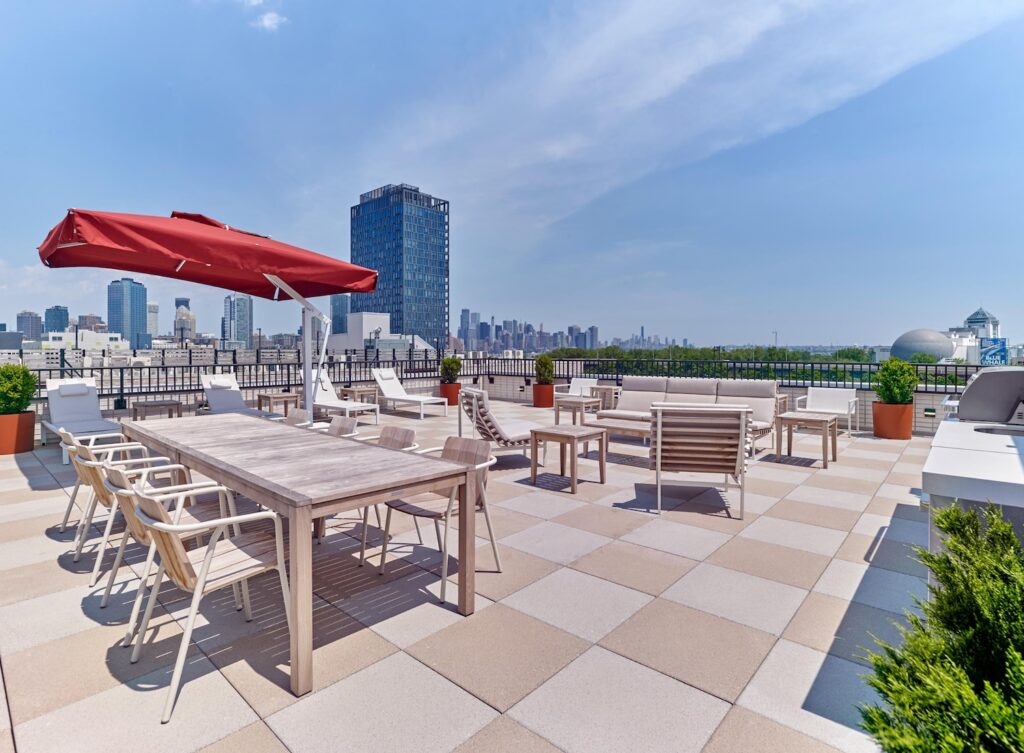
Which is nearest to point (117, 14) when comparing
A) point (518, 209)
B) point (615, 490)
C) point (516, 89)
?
point (516, 89)

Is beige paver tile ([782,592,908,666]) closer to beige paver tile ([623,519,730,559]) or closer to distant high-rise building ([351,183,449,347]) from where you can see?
beige paver tile ([623,519,730,559])

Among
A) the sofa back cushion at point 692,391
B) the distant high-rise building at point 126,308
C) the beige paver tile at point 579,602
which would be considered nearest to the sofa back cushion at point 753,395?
the sofa back cushion at point 692,391

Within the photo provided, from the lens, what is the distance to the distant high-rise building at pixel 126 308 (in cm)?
5472

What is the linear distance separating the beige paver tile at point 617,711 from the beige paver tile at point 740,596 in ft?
2.36

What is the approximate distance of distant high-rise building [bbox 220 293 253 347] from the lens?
47.1 metres

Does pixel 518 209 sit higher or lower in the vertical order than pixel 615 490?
higher

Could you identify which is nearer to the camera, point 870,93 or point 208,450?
point 208,450

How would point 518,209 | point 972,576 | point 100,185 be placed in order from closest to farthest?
point 972,576 < point 100,185 < point 518,209

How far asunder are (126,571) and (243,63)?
10.3 metres

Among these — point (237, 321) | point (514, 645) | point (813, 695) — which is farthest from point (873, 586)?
point (237, 321)

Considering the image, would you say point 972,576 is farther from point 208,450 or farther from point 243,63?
point 243,63

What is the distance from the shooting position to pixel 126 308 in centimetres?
5650

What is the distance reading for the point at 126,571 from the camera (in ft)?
10.2

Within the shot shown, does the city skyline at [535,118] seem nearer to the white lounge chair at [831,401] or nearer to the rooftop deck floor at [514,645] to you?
the rooftop deck floor at [514,645]
